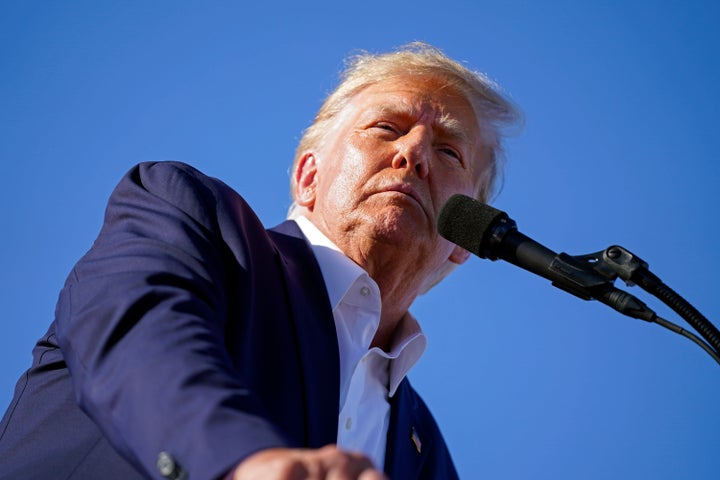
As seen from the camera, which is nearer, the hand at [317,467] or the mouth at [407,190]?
the hand at [317,467]

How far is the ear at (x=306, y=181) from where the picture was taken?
10.2 ft

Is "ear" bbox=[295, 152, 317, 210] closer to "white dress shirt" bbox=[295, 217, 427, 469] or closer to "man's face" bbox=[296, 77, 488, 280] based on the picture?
"man's face" bbox=[296, 77, 488, 280]

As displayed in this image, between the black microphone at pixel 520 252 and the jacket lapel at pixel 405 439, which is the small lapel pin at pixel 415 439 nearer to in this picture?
the jacket lapel at pixel 405 439

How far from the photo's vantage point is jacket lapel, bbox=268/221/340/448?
2082 millimetres

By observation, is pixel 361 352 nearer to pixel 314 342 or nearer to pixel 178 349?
pixel 314 342

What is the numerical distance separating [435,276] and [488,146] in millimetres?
546

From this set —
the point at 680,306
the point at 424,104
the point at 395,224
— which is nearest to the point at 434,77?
the point at 424,104

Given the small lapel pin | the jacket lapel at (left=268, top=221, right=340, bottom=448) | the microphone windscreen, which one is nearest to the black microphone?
the microphone windscreen

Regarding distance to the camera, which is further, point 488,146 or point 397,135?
point 488,146

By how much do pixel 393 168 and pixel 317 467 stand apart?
1880 mm

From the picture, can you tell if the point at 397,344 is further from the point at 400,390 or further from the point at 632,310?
the point at 632,310

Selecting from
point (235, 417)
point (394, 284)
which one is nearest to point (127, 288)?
point (235, 417)

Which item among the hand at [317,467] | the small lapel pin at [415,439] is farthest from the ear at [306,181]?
the hand at [317,467]

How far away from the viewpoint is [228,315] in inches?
75.4
